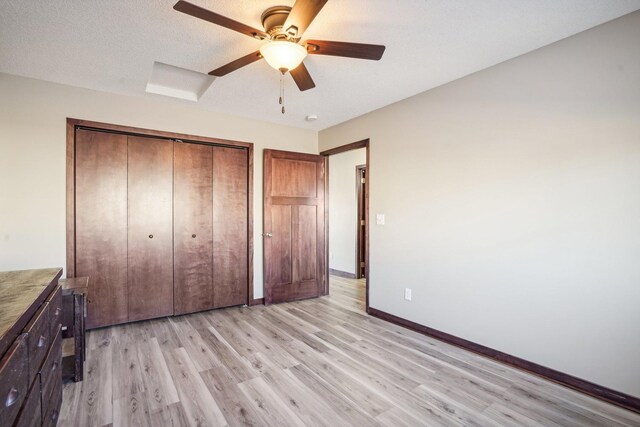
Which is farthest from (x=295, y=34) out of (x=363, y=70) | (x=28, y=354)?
(x=28, y=354)

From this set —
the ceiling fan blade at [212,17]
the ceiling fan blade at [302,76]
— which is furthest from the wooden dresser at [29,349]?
the ceiling fan blade at [302,76]

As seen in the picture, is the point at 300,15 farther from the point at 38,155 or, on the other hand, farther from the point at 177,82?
the point at 38,155

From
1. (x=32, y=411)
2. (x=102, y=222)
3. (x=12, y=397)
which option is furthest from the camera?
(x=102, y=222)

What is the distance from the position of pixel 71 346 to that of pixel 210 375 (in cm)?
115

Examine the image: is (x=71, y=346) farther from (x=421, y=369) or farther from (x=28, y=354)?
(x=421, y=369)

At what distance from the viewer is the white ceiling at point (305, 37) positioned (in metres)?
1.85

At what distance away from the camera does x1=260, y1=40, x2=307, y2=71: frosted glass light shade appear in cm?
186

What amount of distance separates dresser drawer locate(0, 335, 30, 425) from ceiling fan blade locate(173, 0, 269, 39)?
153 cm

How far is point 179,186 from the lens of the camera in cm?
352

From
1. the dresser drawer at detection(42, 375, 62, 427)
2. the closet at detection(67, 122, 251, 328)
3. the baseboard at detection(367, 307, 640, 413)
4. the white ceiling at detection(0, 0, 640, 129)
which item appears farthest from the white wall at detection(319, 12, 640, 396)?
the dresser drawer at detection(42, 375, 62, 427)

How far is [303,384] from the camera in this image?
2.18 metres

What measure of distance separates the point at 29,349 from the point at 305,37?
7.43 ft

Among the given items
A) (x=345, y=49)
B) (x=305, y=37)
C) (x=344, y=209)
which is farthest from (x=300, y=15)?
(x=344, y=209)

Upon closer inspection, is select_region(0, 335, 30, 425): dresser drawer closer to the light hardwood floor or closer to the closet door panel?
the light hardwood floor
